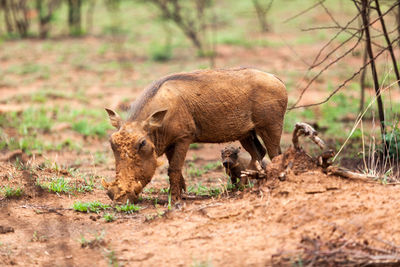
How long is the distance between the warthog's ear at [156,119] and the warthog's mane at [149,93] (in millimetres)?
168

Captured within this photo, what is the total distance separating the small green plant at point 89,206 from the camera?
4984 mm

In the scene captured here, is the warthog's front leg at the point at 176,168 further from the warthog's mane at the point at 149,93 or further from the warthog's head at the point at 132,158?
the warthog's mane at the point at 149,93

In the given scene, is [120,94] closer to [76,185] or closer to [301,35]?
[76,185]

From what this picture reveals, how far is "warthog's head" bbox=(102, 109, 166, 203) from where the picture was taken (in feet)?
16.1

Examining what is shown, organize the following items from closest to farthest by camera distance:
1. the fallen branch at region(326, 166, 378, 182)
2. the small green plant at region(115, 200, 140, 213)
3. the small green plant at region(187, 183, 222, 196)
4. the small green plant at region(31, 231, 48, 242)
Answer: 1. the small green plant at region(31, 231, 48, 242)
2. the fallen branch at region(326, 166, 378, 182)
3. the small green plant at region(115, 200, 140, 213)
4. the small green plant at region(187, 183, 222, 196)

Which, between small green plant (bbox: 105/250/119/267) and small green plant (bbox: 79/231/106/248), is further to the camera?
small green plant (bbox: 79/231/106/248)

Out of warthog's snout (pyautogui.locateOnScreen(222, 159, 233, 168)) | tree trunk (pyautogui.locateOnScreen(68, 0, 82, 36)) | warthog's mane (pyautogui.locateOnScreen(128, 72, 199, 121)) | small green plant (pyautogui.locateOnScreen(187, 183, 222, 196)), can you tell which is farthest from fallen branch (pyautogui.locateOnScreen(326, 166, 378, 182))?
tree trunk (pyautogui.locateOnScreen(68, 0, 82, 36))

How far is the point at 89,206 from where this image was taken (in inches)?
198

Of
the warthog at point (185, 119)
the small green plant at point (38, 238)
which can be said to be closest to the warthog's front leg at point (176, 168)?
the warthog at point (185, 119)

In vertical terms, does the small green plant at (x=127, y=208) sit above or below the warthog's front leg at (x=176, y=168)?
below

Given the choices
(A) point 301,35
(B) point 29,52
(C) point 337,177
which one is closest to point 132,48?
(B) point 29,52

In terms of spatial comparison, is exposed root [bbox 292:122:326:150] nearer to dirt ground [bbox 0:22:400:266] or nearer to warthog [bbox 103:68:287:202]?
dirt ground [bbox 0:22:400:266]

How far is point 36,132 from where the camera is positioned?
9039mm

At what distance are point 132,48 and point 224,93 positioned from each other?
10274 millimetres
